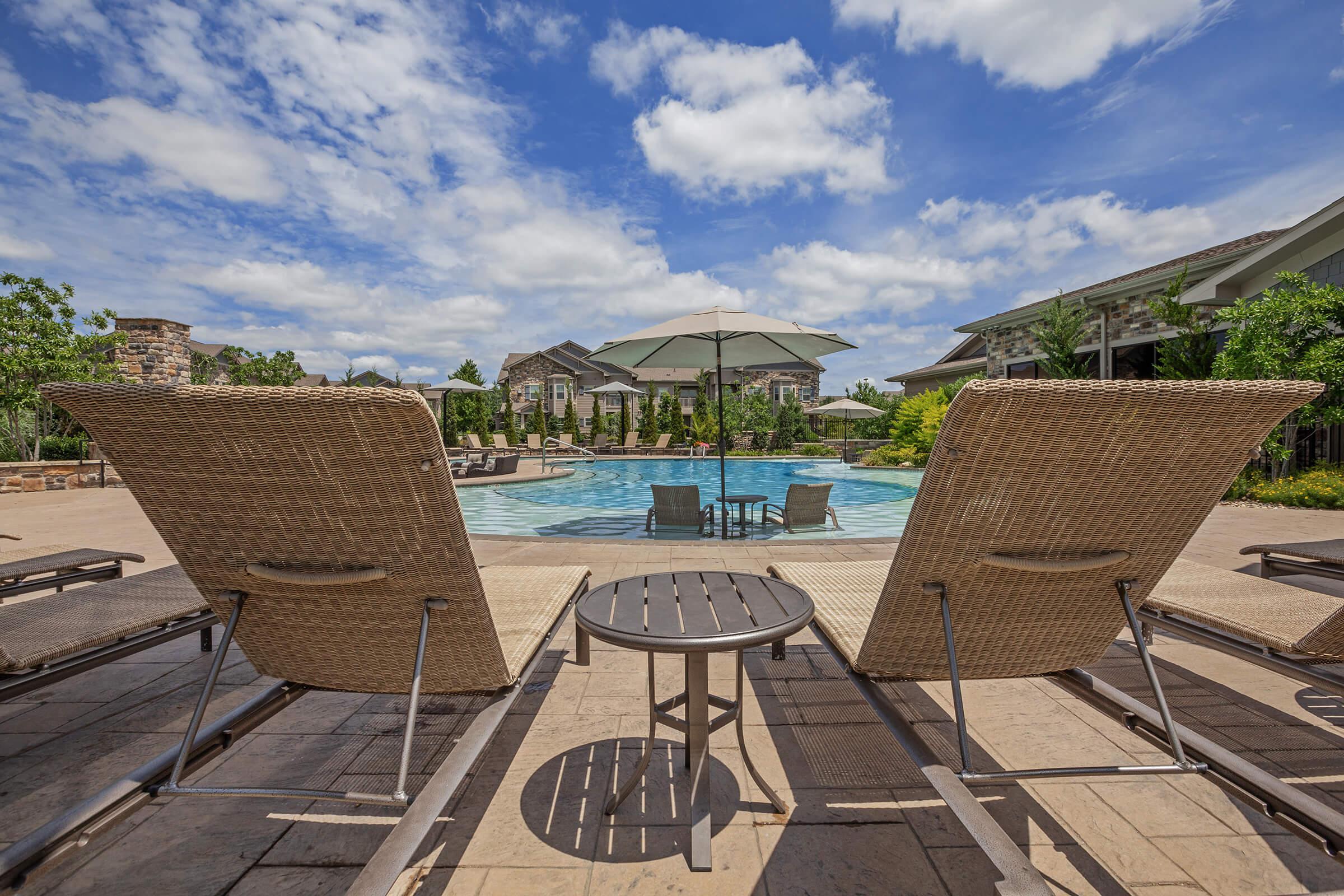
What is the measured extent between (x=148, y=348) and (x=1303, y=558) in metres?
21.3

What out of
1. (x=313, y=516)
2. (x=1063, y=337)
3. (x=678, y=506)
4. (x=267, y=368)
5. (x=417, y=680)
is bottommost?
(x=678, y=506)

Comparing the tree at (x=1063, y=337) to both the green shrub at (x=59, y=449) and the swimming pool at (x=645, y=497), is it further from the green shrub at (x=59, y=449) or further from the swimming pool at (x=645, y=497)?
the green shrub at (x=59, y=449)

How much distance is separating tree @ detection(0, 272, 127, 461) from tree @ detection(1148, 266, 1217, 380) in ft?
69.1

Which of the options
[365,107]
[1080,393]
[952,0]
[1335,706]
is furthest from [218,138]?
[1335,706]

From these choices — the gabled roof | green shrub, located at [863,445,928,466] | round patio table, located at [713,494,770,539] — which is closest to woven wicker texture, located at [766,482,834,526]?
round patio table, located at [713,494,770,539]

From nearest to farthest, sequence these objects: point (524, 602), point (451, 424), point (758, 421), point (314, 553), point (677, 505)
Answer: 1. point (314, 553)
2. point (524, 602)
3. point (677, 505)
4. point (451, 424)
5. point (758, 421)

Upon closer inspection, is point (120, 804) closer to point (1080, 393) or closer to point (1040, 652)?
point (1080, 393)

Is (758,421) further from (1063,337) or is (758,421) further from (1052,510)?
(1052,510)

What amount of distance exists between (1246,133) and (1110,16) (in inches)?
208

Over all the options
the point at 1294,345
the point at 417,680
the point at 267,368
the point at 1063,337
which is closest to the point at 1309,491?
the point at 1294,345

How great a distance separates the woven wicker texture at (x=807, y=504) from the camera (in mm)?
6855

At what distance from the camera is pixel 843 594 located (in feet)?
7.52

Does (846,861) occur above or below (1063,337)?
below

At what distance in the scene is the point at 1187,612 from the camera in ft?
6.51
